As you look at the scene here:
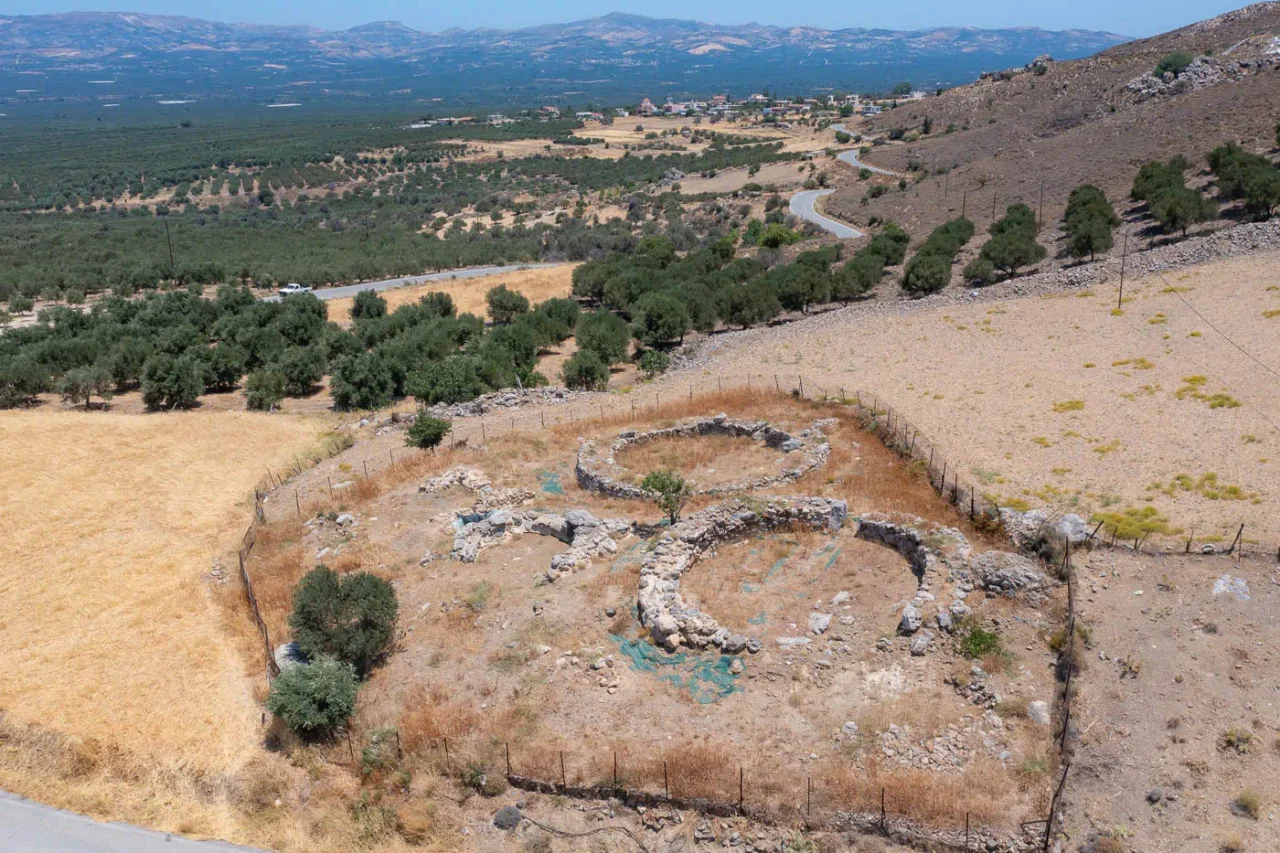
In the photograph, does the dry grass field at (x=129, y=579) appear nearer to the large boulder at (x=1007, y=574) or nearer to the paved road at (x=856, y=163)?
Result: the large boulder at (x=1007, y=574)

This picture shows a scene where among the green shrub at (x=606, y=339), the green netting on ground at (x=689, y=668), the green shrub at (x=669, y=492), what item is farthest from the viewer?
the green shrub at (x=606, y=339)

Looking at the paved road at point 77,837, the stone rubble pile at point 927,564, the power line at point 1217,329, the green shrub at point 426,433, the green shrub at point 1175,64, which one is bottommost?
the paved road at point 77,837

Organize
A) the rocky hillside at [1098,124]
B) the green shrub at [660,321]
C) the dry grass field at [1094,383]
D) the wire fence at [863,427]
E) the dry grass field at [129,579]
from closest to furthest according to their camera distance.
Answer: the wire fence at [863,427] < the dry grass field at [129,579] < the dry grass field at [1094,383] < the green shrub at [660,321] < the rocky hillside at [1098,124]

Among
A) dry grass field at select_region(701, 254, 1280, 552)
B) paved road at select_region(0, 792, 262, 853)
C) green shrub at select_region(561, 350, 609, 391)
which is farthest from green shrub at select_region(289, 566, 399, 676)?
green shrub at select_region(561, 350, 609, 391)

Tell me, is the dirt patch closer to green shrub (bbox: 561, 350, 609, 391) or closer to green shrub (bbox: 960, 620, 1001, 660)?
green shrub (bbox: 960, 620, 1001, 660)

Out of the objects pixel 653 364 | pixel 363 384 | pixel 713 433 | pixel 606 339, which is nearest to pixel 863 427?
pixel 713 433

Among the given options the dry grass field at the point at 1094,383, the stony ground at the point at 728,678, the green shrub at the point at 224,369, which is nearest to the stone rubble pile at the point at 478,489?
the stony ground at the point at 728,678

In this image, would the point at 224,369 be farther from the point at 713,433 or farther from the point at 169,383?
the point at 713,433

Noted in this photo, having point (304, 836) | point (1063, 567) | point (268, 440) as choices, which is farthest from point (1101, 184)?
point (304, 836)
